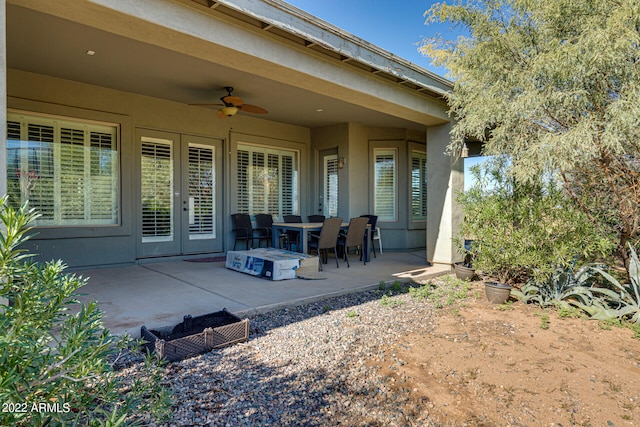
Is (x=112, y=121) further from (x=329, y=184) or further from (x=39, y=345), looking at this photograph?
(x=39, y=345)

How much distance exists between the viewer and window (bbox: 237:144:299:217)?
7783mm

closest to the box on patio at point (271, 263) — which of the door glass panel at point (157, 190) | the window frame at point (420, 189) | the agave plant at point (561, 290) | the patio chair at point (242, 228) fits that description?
the patio chair at point (242, 228)

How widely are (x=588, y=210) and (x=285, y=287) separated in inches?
141

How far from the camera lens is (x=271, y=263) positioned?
5078mm

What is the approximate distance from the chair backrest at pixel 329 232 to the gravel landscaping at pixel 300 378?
2327 mm

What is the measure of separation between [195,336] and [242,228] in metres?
4.70

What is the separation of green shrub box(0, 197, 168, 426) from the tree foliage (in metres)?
3.57

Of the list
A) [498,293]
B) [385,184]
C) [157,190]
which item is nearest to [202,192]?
[157,190]

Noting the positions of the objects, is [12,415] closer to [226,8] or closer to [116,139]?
[226,8]

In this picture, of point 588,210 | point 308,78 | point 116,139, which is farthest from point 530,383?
point 116,139

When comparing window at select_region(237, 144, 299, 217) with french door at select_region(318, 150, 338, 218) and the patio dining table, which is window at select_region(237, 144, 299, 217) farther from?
the patio dining table

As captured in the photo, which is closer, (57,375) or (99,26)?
(57,375)

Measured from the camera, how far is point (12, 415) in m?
1.10

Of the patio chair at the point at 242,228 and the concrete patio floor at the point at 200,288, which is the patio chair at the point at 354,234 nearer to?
the concrete patio floor at the point at 200,288
